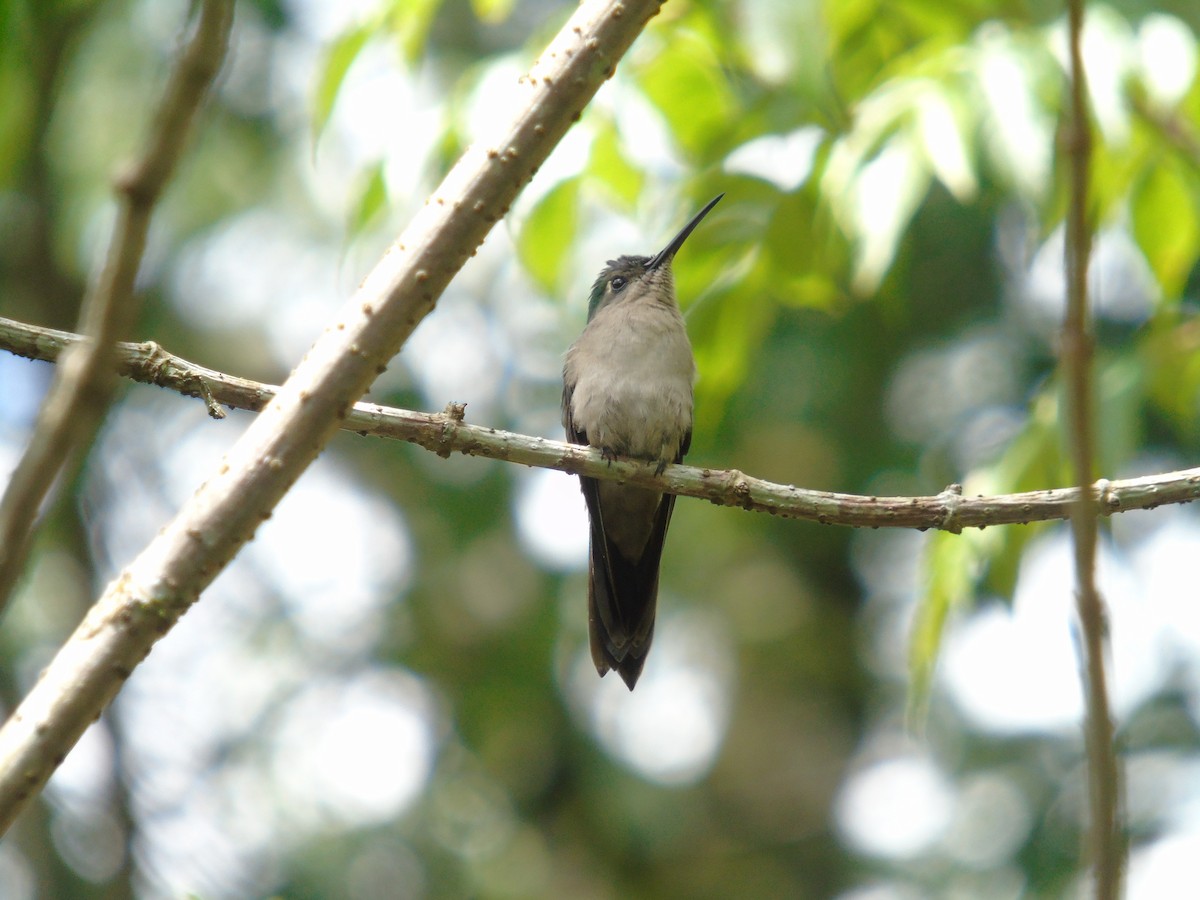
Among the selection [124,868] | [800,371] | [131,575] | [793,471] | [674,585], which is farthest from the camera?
[674,585]

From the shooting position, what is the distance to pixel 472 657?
36.2ft

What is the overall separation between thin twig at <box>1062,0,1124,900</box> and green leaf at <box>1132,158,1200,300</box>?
363cm

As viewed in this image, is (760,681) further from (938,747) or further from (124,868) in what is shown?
(124,868)

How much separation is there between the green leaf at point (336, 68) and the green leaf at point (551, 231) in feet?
Answer: 3.08

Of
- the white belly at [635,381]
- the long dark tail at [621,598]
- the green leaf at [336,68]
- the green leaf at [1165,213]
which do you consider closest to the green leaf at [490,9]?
the green leaf at [336,68]

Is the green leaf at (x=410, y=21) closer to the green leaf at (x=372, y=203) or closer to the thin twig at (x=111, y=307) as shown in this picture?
the green leaf at (x=372, y=203)

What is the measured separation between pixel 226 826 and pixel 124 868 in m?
1.90

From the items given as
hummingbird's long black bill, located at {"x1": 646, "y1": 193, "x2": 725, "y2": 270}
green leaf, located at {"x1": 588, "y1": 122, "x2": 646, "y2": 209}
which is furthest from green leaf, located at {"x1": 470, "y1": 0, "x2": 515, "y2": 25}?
hummingbird's long black bill, located at {"x1": 646, "y1": 193, "x2": 725, "y2": 270}

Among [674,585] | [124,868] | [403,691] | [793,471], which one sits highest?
[793,471]

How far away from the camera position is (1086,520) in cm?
120

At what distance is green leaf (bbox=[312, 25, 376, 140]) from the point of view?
4.71 meters

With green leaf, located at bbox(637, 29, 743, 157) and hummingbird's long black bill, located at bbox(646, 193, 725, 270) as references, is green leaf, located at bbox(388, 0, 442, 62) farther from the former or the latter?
hummingbird's long black bill, located at bbox(646, 193, 725, 270)

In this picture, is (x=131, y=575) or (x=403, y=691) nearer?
(x=131, y=575)

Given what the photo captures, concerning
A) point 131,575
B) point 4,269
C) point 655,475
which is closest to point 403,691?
point 4,269
